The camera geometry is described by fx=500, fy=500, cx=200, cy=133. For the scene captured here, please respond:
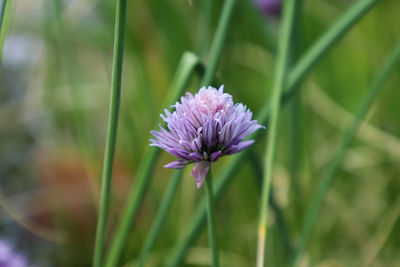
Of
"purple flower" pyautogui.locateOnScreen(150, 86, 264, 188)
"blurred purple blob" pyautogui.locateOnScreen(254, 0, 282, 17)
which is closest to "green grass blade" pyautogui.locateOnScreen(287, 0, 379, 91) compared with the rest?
"purple flower" pyautogui.locateOnScreen(150, 86, 264, 188)

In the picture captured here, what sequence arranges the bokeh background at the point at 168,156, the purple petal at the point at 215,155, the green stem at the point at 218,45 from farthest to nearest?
1. the bokeh background at the point at 168,156
2. the green stem at the point at 218,45
3. the purple petal at the point at 215,155

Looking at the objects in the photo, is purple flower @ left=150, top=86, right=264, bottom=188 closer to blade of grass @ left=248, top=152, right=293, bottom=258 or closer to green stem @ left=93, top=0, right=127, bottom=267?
green stem @ left=93, top=0, right=127, bottom=267

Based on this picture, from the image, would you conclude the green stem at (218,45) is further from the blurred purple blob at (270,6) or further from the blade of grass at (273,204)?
the blurred purple blob at (270,6)

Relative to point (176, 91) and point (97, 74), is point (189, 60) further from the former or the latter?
point (97, 74)

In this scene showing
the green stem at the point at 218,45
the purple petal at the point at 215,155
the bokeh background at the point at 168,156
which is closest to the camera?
the purple petal at the point at 215,155

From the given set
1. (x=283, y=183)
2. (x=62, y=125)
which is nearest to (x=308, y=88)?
(x=283, y=183)

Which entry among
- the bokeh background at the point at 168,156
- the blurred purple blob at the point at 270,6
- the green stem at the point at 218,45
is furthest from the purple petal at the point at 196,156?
the blurred purple blob at the point at 270,6

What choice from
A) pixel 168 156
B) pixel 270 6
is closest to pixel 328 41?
pixel 270 6


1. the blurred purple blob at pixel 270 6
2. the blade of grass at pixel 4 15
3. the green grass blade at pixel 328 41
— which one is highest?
the blurred purple blob at pixel 270 6
